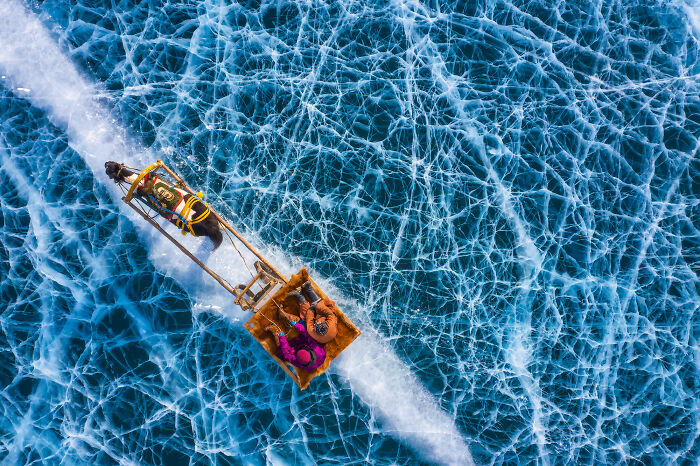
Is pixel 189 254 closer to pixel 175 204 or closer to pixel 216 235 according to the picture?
pixel 216 235

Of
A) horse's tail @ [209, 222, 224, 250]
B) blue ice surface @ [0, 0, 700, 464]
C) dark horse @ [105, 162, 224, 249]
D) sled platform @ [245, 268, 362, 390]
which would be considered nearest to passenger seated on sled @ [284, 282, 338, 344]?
sled platform @ [245, 268, 362, 390]

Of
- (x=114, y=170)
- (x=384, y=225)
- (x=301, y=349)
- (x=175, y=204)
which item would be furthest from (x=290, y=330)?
(x=114, y=170)

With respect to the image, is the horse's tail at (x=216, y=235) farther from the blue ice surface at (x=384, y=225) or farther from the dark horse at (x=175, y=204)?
the blue ice surface at (x=384, y=225)

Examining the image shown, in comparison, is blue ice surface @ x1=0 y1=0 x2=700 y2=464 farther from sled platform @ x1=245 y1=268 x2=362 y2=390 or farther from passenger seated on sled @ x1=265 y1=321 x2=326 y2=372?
passenger seated on sled @ x1=265 y1=321 x2=326 y2=372

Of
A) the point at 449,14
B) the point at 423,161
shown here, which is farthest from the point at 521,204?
the point at 449,14

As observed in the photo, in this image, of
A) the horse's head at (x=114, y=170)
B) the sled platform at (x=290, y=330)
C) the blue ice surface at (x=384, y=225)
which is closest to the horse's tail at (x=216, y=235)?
the blue ice surface at (x=384, y=225)

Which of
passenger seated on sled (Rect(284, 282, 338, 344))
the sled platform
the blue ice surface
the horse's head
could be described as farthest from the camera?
the blue ice surface
